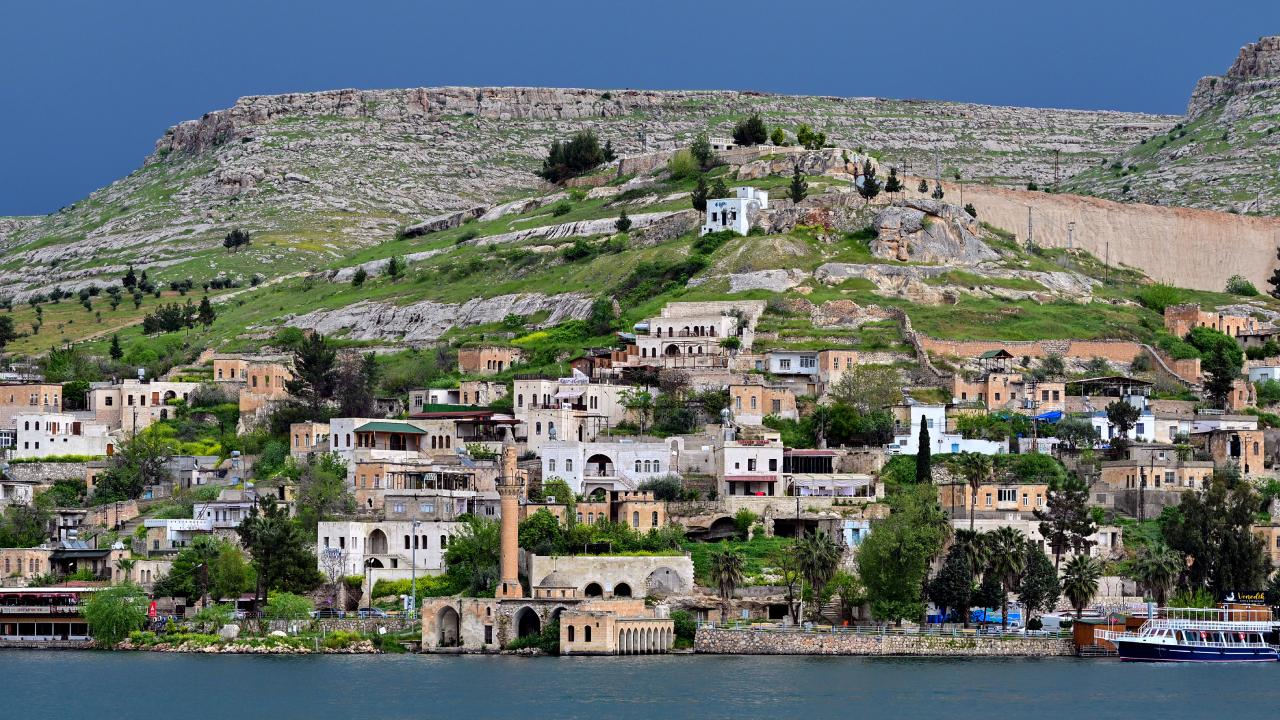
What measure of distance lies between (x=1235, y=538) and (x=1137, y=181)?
81876 mm

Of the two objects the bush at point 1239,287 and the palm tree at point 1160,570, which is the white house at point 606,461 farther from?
the bush at point 1239,287

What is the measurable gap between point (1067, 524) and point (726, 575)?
1250 cm

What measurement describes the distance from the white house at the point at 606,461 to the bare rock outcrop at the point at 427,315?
2494cm

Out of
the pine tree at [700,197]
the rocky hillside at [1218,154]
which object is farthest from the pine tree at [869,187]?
the rocky hillside at [1218,154]

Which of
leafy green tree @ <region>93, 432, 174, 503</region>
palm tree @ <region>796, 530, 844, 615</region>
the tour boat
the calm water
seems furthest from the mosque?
leafy green tree @ <region>93, 432, 174, 503</region>

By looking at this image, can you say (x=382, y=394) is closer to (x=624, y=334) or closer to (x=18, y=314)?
(x=624, y=334)

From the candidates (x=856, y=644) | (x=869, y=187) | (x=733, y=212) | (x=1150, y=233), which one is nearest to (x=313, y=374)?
(x=733, y=212)

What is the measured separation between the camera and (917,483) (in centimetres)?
8375

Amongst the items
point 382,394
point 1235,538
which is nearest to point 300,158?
point 382,394

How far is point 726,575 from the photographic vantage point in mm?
74438

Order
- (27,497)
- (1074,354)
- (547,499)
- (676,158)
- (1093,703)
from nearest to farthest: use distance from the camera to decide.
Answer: (1093,703), (547,499), (27,497), (1074,354), (676,158)

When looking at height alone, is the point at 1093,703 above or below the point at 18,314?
below

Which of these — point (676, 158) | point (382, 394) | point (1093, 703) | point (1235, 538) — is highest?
point (676, 158)

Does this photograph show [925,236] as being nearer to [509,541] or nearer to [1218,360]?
[1218,360]
